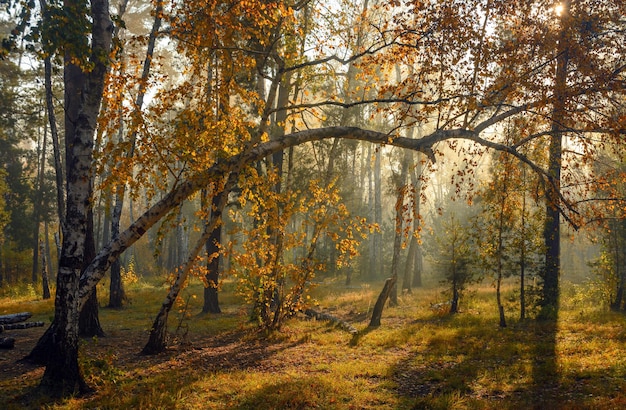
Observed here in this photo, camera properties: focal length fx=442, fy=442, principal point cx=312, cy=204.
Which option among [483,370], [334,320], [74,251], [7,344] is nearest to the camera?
[74,251]

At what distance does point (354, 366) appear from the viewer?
9.33 metres

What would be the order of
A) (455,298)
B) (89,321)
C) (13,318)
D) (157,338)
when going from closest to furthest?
(157,338) < (89,321) < (13,318) < (455,298)

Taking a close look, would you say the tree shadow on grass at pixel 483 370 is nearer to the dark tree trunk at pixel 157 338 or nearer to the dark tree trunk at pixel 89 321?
the dark tree trunk at pixel 157 338

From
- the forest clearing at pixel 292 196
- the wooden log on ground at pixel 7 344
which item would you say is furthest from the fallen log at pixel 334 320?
the wooden log on ground at pixel 7 344

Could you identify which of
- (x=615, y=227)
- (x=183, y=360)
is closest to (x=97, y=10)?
(x=183, y=360)

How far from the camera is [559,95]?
28.6 feet

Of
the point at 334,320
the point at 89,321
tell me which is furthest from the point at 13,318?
the point at 334,320

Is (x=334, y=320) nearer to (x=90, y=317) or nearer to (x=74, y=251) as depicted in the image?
(x=90, y=317)

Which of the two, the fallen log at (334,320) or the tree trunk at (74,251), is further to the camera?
the fallen log at (334,320)

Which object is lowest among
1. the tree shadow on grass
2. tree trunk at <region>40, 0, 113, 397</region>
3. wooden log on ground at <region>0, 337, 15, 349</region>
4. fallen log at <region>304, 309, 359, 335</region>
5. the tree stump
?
fallen log at <region>304, 309, 359, 335</region>

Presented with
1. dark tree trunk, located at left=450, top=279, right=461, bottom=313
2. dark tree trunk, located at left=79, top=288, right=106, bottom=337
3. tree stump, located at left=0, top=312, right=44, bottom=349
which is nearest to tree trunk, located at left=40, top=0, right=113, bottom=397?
dark tree trunk, located at left=79, top=288, right=106, bottom=337

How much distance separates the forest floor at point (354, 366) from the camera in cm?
696

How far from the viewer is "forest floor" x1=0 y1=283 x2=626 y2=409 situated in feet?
22.9

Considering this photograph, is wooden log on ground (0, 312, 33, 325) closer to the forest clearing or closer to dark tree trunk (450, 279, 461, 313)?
the forest clearing
